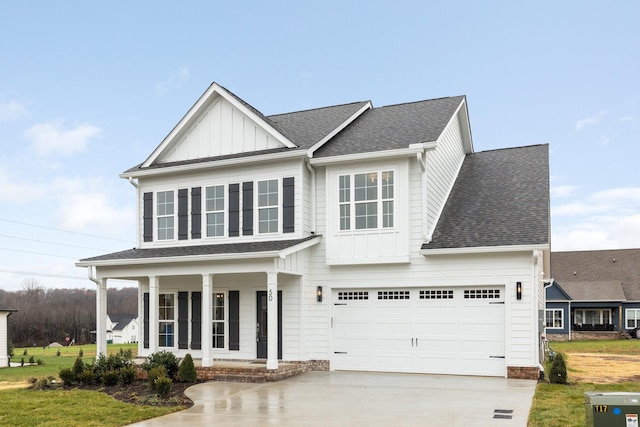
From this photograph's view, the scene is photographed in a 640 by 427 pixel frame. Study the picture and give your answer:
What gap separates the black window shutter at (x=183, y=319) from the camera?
60.0ft

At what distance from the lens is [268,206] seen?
17.1m

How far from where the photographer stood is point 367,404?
11.2m

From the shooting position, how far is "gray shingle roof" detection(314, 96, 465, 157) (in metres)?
16.5

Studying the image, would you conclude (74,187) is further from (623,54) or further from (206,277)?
(623,54)

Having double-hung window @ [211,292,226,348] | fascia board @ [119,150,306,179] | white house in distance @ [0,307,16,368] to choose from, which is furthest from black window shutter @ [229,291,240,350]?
white house in distance @ [0,307,16,368]

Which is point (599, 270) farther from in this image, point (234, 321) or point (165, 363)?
point (165, 363)

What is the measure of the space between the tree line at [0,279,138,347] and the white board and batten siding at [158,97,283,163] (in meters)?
51.4

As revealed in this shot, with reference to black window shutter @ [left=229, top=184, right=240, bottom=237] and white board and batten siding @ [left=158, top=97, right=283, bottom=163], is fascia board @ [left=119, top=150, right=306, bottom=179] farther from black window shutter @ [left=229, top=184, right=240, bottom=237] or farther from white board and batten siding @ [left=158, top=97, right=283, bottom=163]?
black window shutter @ [left=229, top=184, right=240, bottom=237]

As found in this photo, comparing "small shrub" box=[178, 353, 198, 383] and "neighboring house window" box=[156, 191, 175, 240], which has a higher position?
"neighboring house window" box=[156, 191, 175, 240]

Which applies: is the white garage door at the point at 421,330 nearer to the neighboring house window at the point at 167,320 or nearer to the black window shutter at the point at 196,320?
the black window shutter at the point at 196,320

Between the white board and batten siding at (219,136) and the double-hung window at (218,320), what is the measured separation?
14.2ft

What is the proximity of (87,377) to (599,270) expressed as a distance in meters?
37.0

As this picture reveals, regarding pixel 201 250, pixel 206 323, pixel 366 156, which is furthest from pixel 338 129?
pixel 206 323

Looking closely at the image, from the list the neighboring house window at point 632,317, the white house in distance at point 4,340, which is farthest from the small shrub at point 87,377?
the neighboring house window at point 632,317
